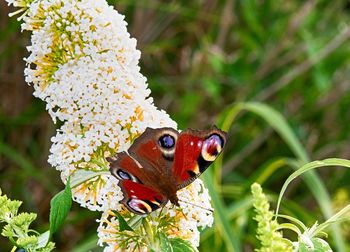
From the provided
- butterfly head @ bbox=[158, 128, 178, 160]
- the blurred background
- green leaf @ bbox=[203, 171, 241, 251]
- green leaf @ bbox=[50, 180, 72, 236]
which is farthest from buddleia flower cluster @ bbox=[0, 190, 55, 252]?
the blurred background

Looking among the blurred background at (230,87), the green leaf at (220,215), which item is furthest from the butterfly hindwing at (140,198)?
the blurred background at (230,87)

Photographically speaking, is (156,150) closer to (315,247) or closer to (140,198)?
(140,198)

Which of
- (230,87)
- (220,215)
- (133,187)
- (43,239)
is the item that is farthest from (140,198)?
(230,87)

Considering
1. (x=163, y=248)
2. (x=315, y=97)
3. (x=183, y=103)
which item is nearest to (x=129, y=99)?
(x=163, y=248)

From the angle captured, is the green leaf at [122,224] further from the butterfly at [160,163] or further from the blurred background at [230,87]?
the blurred background at [230,87]

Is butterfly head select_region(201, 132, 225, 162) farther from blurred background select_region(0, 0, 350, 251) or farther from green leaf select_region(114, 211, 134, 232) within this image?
blurred background select_region(0, 0, 350, 251)

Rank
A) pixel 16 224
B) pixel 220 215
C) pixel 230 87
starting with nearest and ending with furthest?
1. pixel 16 224
2. pixel 220 215
3. pixel 230 87

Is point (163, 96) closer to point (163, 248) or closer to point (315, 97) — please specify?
point (315, 97)
